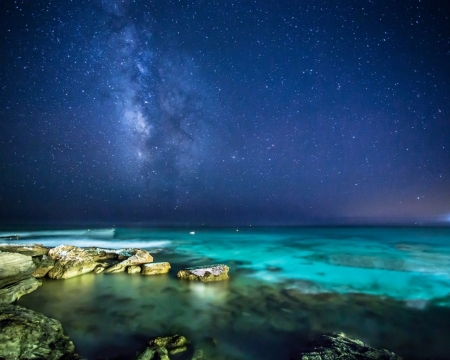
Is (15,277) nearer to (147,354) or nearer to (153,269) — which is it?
(153,269)

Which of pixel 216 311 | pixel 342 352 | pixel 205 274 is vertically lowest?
pixel 216 311

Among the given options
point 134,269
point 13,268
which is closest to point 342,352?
point 134,269

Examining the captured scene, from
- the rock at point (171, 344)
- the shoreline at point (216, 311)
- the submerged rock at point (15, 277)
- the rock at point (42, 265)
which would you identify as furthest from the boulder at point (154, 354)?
the rock at point (42, 265)

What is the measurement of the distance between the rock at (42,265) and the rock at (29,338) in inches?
164

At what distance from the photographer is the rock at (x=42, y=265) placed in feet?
26.0

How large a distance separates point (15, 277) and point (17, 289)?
0.66 meters

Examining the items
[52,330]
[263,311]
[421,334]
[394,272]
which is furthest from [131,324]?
[394,272]

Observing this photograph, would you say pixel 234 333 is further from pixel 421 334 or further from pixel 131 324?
pixel 421 334

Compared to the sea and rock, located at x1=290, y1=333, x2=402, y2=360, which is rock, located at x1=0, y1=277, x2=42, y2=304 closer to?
the sea

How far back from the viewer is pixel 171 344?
420cm

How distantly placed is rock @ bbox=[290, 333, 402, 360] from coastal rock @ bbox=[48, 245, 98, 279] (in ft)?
25.6

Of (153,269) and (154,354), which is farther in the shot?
(153,269)

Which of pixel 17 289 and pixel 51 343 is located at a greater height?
pixel 51 343

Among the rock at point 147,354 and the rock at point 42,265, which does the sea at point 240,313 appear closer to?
the rock at point 147,354
